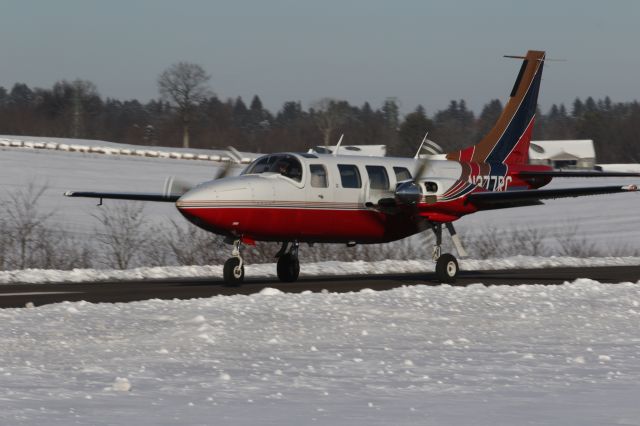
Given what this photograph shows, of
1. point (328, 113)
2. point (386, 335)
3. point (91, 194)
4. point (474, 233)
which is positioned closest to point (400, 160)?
point (91, 194)

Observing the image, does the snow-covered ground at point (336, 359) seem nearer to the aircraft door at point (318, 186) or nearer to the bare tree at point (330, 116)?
the aircraft door at point (318, 186)

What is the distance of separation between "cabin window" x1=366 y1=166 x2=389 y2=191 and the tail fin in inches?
135

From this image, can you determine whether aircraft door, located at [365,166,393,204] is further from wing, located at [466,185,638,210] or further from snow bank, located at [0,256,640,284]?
snow bank, located at [0,256,640,284]

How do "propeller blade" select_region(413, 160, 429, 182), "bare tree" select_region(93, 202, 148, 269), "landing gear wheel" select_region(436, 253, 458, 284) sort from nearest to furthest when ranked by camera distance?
"landing gear wheel" select_region(436, 253, 458, 284) < "propeller blade" select_region(413, 160, 429, 182) < "bare tree" select_region(93, 202, 148, 269)

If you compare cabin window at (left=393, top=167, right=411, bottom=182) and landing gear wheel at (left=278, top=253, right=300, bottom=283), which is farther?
cabin window at (left=393, top=167, right=411, bottom=182)

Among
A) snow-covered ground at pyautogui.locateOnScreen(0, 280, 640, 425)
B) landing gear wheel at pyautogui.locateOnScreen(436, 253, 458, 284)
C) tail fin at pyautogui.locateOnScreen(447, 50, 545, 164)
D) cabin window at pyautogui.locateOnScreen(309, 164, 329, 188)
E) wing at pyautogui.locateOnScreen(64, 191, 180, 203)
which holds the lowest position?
snow-covered ground at pyautogui.locateOnScreen(0, 280, 640, 425)

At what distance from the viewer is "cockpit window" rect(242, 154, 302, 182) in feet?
71.6

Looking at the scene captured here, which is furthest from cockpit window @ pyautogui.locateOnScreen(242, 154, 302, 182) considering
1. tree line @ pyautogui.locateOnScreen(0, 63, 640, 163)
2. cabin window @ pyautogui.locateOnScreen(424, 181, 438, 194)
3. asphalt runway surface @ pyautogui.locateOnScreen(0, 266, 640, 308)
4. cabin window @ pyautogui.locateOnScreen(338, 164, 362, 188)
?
tree line @ pyautogui.locateOnScreen(0, 63, 640, 163)

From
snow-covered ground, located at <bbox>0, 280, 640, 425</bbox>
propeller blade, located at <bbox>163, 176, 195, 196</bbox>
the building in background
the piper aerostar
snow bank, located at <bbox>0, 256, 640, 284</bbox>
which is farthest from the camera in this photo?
the building in background

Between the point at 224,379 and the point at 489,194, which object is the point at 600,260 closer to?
the point at 489,194

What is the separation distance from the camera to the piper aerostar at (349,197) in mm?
20812

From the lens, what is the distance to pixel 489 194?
23.8 meters

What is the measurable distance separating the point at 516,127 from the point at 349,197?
6516 millimetres

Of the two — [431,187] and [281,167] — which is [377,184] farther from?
[281,167]
